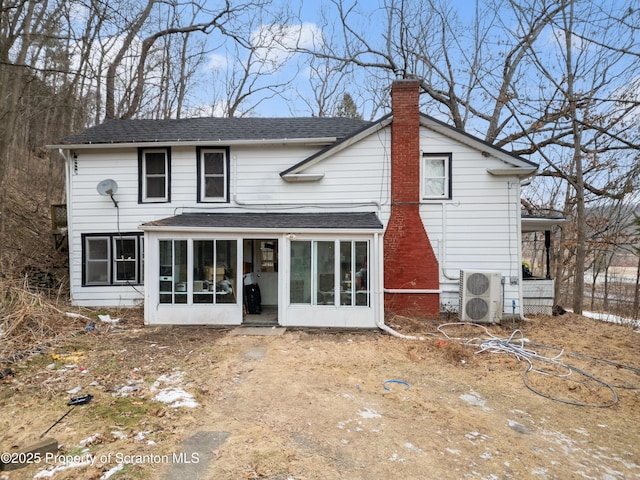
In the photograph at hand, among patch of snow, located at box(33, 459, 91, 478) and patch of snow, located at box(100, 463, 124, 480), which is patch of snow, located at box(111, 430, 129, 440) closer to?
patch of snow, located at box(33, 459, 91, 478)

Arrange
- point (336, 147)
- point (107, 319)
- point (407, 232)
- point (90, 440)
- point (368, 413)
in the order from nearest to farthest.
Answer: point (90, 440)
point (368, 413)
point (107, 319)
point (407, 232)
point (336, 147)

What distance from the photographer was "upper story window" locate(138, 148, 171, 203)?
33.0 feet

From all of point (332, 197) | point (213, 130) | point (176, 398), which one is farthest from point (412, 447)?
point (213, 130)

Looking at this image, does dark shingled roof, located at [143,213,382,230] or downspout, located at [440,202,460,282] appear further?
downspout, located at [440,202,460,282]

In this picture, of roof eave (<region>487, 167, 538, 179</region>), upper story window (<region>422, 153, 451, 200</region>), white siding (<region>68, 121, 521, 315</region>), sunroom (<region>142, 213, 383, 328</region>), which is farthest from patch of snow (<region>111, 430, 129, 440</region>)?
roof eave (<region>487, 167, 538, 179</region>)

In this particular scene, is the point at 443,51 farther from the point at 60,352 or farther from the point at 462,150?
the point at 60,352

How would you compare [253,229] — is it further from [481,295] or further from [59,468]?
[481,295]

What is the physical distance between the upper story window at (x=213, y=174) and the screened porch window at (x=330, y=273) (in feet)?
11.4

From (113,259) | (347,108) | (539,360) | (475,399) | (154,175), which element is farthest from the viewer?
(347,108)

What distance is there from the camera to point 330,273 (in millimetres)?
8148

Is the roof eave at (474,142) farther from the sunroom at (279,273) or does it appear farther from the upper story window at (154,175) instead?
the upper story window at (154,175)

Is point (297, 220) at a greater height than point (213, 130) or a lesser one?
lesser

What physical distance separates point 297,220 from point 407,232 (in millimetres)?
3156

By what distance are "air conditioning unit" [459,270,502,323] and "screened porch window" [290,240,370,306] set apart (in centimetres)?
284
